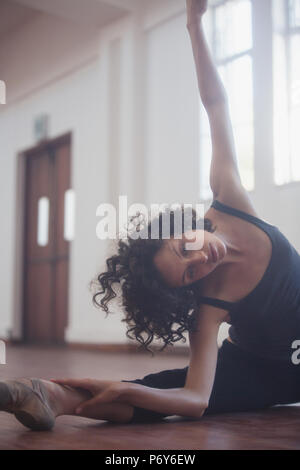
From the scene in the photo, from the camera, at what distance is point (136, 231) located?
1477 mm

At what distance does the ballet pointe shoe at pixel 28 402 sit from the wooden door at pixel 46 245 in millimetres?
4969

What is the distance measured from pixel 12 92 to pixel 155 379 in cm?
576

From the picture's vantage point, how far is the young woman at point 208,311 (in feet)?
4.37

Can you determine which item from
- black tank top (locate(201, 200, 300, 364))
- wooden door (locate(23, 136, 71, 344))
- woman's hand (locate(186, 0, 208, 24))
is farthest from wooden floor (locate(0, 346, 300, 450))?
wooden door (locate(23, 136, 71, 344))

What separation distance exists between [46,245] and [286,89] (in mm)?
3437

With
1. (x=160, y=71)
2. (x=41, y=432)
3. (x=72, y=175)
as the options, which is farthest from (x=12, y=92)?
(x=41, y=432)

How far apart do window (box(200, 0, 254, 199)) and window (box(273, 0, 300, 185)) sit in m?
0.22

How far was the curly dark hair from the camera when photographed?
139 centimetres

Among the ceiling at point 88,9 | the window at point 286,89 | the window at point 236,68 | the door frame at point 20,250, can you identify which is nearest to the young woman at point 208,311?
the window at point 286,89

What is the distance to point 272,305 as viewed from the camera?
1.51m

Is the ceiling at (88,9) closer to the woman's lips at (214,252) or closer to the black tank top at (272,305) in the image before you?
the black tank top at (272,305)

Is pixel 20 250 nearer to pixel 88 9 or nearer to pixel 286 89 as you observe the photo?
pixel 88 9

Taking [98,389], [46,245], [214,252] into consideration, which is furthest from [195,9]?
[46,245]

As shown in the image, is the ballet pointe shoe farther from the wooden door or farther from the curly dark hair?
the wooden door
